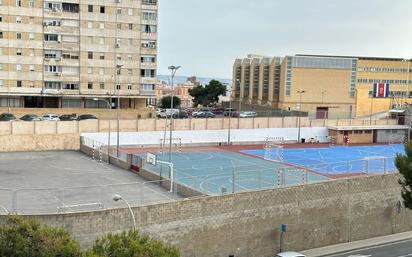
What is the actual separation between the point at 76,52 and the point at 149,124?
931 inches

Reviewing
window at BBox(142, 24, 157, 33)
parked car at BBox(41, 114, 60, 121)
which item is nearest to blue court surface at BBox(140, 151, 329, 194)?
parked car at BBox(41, 114, 60, 121)

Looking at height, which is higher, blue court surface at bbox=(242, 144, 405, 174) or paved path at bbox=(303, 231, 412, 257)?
blue court surface at bbox=(242, 144, 405, 174)

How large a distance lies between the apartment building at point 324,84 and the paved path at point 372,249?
5638cm

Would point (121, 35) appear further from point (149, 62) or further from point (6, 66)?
point (6, 66)

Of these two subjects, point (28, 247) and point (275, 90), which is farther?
point (275, 90)

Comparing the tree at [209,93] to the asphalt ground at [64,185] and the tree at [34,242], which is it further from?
the tree at [34,242]

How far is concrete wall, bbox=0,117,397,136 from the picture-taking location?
54469mm

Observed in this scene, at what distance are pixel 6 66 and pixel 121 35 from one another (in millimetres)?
17252

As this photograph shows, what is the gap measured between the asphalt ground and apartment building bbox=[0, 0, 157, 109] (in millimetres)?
27655

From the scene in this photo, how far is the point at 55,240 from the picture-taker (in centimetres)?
1895

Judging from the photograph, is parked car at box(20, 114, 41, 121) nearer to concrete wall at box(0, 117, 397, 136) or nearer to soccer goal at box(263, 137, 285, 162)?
concrete wall at box(0, 117, 397, 136)

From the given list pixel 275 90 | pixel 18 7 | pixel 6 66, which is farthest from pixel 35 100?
pixel 275 90

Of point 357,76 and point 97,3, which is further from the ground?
point 97,3

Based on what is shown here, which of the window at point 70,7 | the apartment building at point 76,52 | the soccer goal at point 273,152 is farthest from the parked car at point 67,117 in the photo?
the soccer goal at point 273,152
